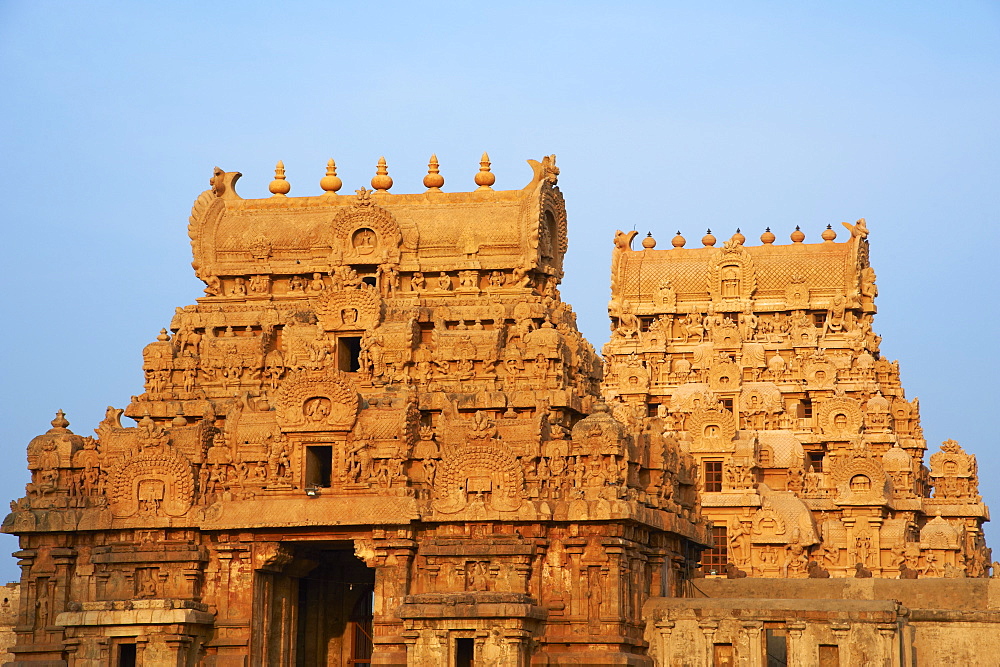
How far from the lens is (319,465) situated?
50.8m

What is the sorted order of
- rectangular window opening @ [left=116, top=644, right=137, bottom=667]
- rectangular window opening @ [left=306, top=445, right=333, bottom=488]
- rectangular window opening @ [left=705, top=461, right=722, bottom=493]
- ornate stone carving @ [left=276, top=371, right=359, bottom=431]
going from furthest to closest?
rectangular window opening @ [left=705, top=461, right=722, bottom=493] < rectangular window opening @ [left=306, top=445, right=333, bottom=488] < ornate stone carving @ [left=276, top=371, right=359, bottom=431] < rectangular window opening @ [left=116, top=644, right=137, bottom=667]

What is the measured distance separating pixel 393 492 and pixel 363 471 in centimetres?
94

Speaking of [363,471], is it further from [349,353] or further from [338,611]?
[338,611]

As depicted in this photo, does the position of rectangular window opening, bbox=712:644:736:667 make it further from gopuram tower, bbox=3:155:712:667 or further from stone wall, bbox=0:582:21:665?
stone wall, bbox=0:582:21:665

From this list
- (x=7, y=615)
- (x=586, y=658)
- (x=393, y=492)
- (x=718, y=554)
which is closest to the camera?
(x=586, y=658)

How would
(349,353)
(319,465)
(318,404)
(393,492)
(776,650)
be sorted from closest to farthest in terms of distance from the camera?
(393,492), (318,404), (319,465), (776,650), (349,353)

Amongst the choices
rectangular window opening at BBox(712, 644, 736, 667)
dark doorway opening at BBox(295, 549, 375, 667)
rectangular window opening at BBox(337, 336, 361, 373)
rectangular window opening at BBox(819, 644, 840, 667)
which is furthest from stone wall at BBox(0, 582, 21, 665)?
rectangular window opening at BBox(819, 644, 840, 667)

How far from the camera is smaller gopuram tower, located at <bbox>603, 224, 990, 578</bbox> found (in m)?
71.6

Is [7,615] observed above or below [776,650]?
above

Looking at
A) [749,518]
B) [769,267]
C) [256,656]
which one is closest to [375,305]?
[256,656]

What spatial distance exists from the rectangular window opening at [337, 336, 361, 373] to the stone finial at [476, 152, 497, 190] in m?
5.32

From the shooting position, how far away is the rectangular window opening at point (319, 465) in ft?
164

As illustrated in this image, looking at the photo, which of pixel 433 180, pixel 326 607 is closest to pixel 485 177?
pixel 433 180

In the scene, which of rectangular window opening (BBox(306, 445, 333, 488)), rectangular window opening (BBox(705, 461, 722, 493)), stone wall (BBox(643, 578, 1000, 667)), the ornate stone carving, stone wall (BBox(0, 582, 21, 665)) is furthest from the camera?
rectangular window opening (BBox(705, 461, 722, 493))
